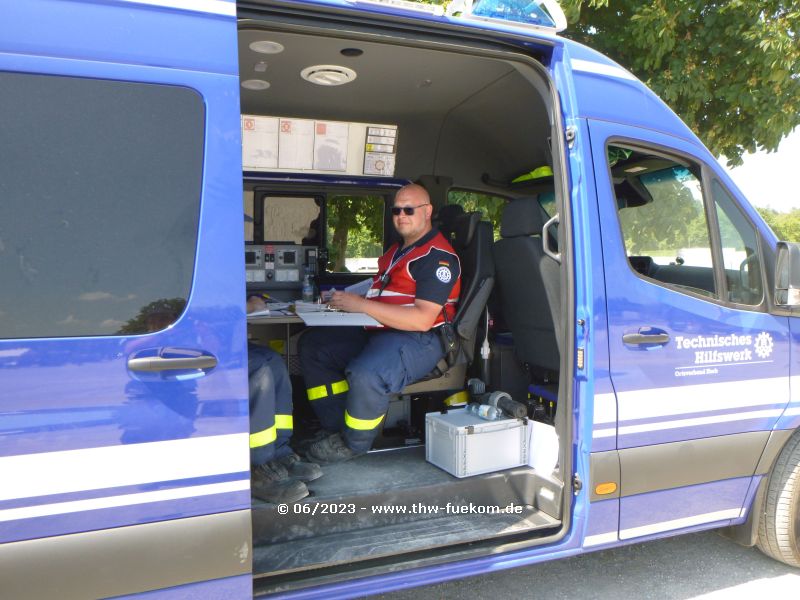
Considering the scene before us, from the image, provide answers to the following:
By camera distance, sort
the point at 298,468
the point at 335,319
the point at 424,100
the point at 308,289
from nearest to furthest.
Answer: the point at 298,468, the point at 335,319, the point at 424,100, the point at 308,289

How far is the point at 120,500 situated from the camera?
177cm

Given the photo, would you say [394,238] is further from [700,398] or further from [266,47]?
[700,398]

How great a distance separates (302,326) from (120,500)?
236 centimetres

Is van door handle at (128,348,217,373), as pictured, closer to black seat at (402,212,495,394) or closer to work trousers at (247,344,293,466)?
work trousers at (247,344,293,466)

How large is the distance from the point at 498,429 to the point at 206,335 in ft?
5.22

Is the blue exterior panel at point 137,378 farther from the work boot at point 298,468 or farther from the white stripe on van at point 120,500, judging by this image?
the work boot at point 298,468

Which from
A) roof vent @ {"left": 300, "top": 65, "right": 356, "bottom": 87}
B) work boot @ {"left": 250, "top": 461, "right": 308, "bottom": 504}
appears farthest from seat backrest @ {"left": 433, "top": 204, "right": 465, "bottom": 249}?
work boot @ {"left": 250, "top": 461, "right": 308, "bottom": 504}

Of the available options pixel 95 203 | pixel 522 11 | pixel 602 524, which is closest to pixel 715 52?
pixel 522 11

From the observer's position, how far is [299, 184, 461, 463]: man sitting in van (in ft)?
10.0

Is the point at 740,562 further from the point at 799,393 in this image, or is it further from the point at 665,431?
the point at 665,431

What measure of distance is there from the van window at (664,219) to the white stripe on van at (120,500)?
1.86 metres

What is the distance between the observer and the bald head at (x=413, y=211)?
11.5 feet

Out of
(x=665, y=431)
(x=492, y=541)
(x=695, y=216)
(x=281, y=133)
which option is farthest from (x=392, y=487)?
(x=281, y=133)

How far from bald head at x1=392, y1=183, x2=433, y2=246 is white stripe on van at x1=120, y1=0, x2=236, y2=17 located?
1694 millimetres
